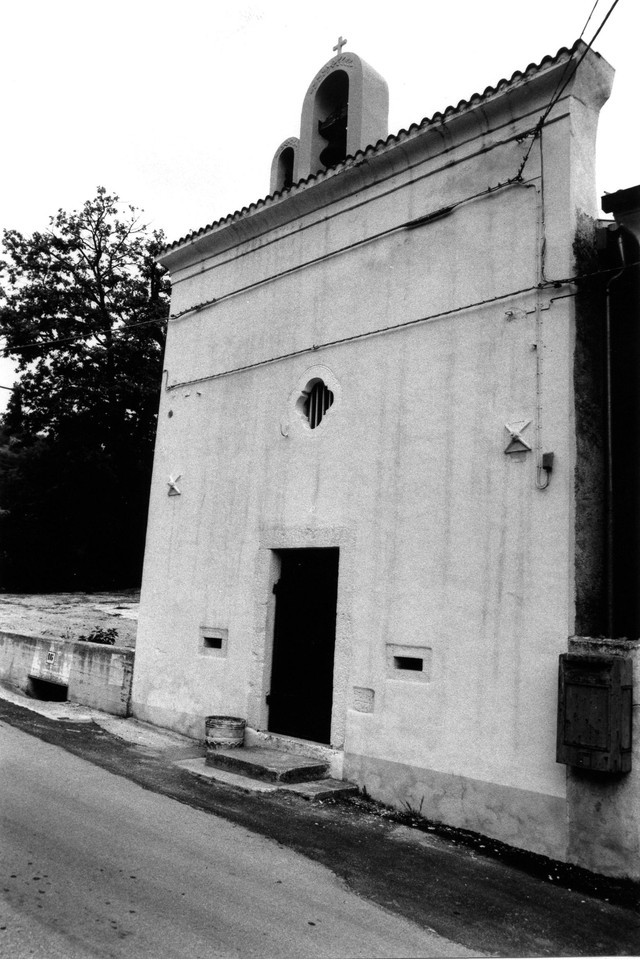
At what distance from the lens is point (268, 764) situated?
7535mm

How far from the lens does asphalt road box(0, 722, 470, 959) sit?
12.9ft

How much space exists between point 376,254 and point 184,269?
12.9 ft

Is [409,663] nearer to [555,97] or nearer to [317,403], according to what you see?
[317,403]

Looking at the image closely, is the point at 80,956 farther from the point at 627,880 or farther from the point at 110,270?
the point at 110,270

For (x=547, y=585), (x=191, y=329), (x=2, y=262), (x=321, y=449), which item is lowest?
(x=547, y=585)

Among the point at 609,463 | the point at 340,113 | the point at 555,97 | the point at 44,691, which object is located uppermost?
the point at 340,113

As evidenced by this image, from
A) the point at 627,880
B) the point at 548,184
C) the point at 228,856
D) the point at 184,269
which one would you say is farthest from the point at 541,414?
the point at 184,269

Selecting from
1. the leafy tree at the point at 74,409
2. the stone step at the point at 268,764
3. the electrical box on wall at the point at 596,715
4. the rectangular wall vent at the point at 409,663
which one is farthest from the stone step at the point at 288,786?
the leafy tree at the point at 74,409

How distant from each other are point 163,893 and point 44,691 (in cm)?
880

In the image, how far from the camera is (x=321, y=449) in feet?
27.7

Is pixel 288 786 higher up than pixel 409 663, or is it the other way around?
pixel 409 663

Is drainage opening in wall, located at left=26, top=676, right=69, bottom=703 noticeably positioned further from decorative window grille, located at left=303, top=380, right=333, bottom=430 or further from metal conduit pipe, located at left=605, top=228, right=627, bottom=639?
metal conduit pipe, located at left=605, top=228, right=627, bottom=639

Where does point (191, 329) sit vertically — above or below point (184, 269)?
below

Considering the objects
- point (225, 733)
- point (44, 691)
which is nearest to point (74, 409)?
point (44, 691)
